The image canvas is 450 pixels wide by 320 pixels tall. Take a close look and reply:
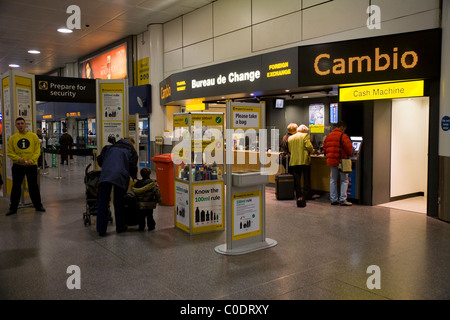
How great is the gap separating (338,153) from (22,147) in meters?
5.83

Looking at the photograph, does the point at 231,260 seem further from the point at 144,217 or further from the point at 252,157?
the point at 252,157

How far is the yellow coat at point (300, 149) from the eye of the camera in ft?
27.2

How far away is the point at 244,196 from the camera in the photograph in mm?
4891

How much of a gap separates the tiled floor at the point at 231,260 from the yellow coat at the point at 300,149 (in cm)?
167

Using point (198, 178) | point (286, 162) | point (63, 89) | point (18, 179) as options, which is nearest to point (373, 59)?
point (286, 162)

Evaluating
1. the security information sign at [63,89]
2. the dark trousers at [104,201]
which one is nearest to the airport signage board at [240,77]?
the security information sign at [63,89]

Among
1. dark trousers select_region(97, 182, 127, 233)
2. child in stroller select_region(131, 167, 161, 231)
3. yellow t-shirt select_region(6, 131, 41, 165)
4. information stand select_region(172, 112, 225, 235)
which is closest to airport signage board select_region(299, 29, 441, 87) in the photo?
information stand select_region(172, 112, 225, 235)

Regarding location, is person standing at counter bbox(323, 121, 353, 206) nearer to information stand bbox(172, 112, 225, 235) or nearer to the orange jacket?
the orange jacket

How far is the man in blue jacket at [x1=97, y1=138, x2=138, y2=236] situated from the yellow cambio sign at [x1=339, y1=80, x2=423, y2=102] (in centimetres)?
429

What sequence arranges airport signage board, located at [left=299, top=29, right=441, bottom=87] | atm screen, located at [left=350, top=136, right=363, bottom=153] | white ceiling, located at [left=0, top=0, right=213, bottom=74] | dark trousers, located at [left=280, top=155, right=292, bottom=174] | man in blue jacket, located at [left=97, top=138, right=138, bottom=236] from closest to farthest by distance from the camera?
1. man in blue jacket, located at [left=97, top=138, right=138, bottom=236]
2. airport signage board, located at [left=299, top=29, right=441, bottom=87]
3. atm screen, located at [left=350, top=136, right=363, bottom=153]
4. dark trousers, located at [left=280, top=155, right=292, bottom=174]
5. white ceiling, located at [left=0, top=0, right=213, bottom=74]

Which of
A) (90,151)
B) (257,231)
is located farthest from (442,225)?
(90,151)

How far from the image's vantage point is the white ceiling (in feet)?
35.5

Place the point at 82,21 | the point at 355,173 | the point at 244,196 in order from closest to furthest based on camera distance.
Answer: the point at 244,196 < the point at 355,173 < the point at 82,21
